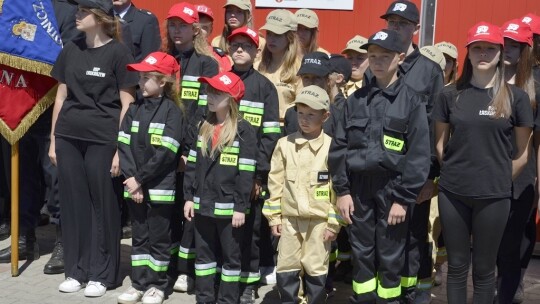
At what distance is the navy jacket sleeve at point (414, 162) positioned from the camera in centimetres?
485

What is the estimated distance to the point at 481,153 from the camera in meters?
4.67

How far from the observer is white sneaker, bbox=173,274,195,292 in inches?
238

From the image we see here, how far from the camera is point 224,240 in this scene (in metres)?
5.53

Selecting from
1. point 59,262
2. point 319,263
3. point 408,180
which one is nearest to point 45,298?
point 59,262

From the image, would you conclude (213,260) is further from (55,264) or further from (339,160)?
(55,264)

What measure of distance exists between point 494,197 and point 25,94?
3.78m

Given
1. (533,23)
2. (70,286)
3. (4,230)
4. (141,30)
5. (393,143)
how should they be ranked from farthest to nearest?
(4,230), (141,30), (70,286), (533,23), (393,143)

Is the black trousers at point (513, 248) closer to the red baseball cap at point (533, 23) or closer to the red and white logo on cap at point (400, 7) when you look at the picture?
the red baseball cap at point (533, 23)

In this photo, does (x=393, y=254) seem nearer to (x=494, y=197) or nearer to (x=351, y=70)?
(x=494, y=197)

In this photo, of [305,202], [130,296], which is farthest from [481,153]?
[130,296]

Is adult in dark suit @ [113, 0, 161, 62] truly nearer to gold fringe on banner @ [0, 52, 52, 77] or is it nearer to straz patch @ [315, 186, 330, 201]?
gold fringe on banner @ [0, 52, 52, 77]

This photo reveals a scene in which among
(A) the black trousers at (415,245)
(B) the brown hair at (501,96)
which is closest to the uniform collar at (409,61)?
(B) the brown hair at (501,96)

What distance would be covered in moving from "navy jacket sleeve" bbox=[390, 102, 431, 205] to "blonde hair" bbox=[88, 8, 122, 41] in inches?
95.4

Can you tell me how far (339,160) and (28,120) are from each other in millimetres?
2728
